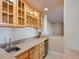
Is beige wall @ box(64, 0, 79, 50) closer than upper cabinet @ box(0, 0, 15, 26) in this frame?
Yes

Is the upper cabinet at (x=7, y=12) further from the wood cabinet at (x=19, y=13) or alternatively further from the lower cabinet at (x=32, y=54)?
the lower cabinet at (x=32, y=54)

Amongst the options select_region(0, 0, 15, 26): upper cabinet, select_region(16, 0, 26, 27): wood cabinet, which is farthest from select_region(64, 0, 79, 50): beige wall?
select_region(16, 0, 26, 27): wood cabinet

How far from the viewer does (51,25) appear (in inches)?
320

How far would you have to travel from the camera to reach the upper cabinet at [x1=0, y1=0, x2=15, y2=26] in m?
1.94

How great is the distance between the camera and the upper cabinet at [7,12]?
1.94 metres

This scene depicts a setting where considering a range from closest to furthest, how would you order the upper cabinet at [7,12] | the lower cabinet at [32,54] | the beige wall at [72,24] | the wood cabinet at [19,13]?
the beige wall at [72,24], the upper cabinet at [7,12], the lower cabinet at [32,54], the wood cabinet at [19,13]

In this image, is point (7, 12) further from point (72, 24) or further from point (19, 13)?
point (72, 24)

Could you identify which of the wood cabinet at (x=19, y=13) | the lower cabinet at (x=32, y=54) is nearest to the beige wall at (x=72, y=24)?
the lower cabinet at (x=32, y=54)

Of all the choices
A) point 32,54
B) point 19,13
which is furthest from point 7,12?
point 32,54

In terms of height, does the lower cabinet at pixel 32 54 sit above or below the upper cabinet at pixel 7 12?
below

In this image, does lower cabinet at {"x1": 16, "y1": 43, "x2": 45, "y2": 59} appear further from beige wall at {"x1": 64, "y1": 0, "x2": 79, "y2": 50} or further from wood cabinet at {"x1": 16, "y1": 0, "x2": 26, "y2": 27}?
beige wall at {"x1": 64, "y1": 0, "x2": 79, "y2": 50}

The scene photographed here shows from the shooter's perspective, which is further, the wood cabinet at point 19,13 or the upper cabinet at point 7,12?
the wood cabinet at point 19,13

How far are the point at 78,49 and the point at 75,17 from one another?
442mm

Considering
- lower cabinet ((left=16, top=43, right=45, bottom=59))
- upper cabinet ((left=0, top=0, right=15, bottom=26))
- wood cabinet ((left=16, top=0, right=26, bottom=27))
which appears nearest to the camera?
upper cabinet ((left=0, top=0, right=15, bottom=26))
